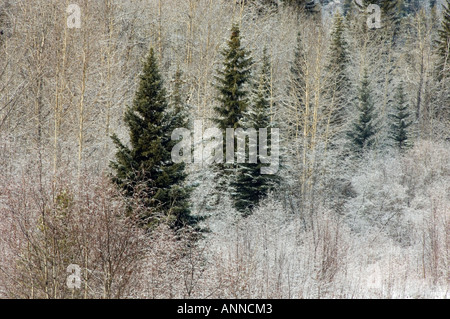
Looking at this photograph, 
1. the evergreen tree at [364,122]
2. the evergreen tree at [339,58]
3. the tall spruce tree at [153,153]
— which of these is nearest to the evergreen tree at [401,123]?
the evergreen tree at [364,122]

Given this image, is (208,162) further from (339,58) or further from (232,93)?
(339,58)

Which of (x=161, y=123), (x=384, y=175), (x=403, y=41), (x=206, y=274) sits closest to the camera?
(x=206, y=274)

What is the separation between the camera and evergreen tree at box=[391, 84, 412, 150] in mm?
26016

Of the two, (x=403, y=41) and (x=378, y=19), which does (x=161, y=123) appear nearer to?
(x=378, y=19)

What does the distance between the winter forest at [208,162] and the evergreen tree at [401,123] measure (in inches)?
4.9

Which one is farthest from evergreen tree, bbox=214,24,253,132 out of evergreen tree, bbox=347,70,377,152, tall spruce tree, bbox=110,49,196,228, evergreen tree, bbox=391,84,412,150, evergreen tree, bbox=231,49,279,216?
evergreen tree, bbox=391,84,412,150

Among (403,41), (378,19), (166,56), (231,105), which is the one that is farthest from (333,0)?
(231,105)

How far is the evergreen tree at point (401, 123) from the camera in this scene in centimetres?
2602

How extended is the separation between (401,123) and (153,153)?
802 inches

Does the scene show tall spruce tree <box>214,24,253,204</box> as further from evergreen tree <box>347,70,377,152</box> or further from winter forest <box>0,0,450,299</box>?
evergreen tree <box>347,70,377,152</box>

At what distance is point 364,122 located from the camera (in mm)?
25781

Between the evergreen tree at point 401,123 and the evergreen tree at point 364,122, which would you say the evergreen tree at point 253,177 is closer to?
the evergreen tree at point 364,122
